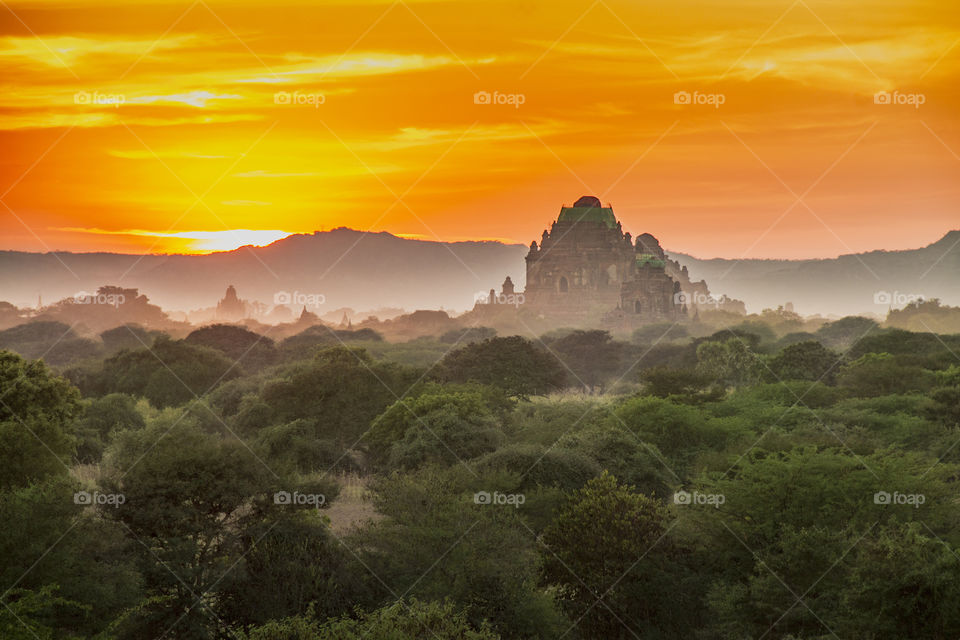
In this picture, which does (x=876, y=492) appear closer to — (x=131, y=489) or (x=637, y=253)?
(x=131, y=489)

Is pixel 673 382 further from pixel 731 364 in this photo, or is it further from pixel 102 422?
pixel 102 422

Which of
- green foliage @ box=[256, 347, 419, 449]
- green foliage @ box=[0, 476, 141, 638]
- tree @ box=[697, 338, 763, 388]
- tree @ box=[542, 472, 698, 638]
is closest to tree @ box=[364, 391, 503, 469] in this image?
green foliage @ box=[256, 347, 419, 449]

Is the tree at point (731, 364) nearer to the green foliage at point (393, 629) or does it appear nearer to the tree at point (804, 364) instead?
the tree at point (804, 364)

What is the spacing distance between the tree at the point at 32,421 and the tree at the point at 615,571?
13.2 meters

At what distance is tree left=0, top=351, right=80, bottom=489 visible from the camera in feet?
86.4

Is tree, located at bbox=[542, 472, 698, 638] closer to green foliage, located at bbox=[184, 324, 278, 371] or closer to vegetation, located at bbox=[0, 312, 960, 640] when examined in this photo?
vegetation, located at bbox=[0, 312, 960, 640]

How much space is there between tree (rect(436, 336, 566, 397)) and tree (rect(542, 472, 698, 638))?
2986cm

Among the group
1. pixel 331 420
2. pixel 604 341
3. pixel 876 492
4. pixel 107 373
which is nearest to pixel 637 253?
pixel 604 341

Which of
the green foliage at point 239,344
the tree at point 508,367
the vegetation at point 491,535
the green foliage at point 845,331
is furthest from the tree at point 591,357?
the vegetation at point 491,535

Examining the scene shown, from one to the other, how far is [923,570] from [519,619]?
7.45 m

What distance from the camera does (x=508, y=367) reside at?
55656 millimetres

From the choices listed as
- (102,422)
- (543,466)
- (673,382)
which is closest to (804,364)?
(673,382)

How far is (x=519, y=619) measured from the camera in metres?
19.4

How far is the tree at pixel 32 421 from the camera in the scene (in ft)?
86.4
